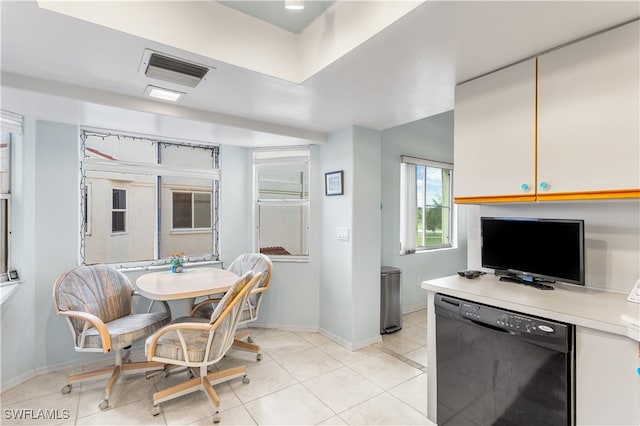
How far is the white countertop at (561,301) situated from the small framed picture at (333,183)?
5.16 ft

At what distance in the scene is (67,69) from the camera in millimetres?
1920

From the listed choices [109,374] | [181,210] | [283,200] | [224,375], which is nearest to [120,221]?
[181,210]

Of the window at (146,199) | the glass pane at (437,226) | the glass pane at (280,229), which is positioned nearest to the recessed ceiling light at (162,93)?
the window at (146,199)

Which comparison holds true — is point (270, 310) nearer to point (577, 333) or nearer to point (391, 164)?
point (391, 164)

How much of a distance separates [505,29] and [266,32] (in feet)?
4.57

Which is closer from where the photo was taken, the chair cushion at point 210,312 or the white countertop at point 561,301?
the white countertop at point 561,301

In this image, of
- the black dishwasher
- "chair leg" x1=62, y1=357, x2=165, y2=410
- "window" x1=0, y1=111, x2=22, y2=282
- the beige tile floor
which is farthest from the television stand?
"window" x1=0, y1=111, x2=22, y2=282

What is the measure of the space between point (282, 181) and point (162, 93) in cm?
181

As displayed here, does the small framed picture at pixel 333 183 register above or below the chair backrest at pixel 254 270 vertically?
above

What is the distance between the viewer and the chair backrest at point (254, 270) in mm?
2939

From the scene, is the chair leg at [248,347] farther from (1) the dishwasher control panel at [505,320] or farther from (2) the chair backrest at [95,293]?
(1) the dishwasher control panel at [505,320]

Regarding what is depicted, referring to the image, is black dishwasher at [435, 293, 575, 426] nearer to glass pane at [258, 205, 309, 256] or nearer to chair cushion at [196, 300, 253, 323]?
chair cushion at [196, 300, 253, 323]

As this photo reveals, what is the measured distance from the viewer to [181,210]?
12.4 feet

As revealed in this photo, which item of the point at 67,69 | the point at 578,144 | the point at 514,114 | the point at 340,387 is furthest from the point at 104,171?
the point at 578,144
